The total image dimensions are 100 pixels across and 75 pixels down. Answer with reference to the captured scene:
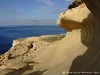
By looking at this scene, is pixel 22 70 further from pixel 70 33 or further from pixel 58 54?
pixel 70 33

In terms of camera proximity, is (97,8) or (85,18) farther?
(85,18)

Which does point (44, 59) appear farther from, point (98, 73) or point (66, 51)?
point (98, 73)

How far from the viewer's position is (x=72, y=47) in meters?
12.4

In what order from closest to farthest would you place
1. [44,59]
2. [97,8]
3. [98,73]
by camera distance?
1. [98,73]
2. [97,8]
3. [44,59]

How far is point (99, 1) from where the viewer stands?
7594 mm

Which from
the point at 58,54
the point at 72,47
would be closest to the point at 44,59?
the point at 58,54

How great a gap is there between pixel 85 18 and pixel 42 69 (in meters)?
2.74

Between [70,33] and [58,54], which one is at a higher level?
[70,33]

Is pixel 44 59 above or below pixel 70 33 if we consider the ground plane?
below

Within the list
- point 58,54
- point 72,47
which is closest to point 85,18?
point 72,47

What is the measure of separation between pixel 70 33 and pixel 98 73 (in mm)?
7374

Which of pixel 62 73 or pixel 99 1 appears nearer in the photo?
pixel 99 1

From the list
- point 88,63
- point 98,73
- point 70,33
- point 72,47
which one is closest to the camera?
A: point 98,73

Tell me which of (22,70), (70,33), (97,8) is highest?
(97,8)
